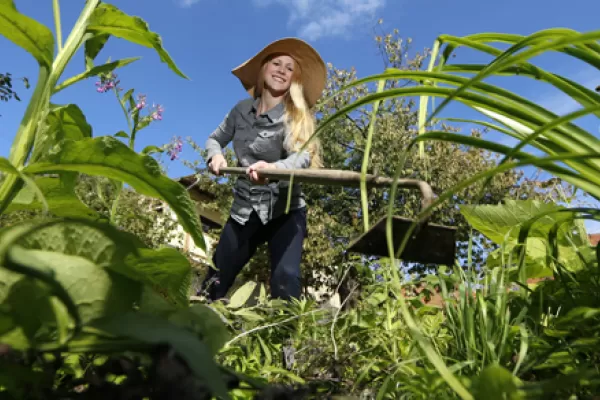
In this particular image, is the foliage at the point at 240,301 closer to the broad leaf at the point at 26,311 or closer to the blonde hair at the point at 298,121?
the broad leaf at the point at 26,311

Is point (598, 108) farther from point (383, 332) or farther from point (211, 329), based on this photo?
point (383, 332)

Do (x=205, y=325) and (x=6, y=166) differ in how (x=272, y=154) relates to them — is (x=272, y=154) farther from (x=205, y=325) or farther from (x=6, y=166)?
(x=205, y=325)

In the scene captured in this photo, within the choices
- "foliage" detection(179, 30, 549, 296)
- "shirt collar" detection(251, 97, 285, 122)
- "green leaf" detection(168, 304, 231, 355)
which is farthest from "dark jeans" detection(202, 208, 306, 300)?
"foliage" detection(179, 30, 549, 296)

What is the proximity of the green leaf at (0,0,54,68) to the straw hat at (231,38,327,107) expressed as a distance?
11.6 ft

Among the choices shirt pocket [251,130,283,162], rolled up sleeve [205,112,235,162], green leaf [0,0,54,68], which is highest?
rolled up sleeve [205,112,235,162]

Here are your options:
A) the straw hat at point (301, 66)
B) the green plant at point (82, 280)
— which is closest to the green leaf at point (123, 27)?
the green plant at point (82, 280)

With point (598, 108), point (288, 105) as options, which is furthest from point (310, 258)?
point (598, 108)

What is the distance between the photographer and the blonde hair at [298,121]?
12.3ft

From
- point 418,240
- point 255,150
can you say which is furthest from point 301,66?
point 418,240

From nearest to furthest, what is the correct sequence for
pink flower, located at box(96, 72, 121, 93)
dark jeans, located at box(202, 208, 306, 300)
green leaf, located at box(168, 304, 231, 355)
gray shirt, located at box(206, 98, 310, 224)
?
green leaf, located at box(168, 304, 231, 355)
pink flower, located at box(96, 72, 121, 93)
dark jeans, located at box(202, 208, 306, 300)
gray shirt, located at box(206, 98, 310, 224)

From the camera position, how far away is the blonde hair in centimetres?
375

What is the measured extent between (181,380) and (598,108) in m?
0.46

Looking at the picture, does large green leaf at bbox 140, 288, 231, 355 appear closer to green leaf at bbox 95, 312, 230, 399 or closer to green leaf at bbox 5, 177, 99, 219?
green leaf at bbox 95, 312, 230, 399

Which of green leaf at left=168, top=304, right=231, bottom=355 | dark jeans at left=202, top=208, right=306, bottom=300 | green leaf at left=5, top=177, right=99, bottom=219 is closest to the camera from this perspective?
green leaf at left=168, top=304, right=231, bottom=355
